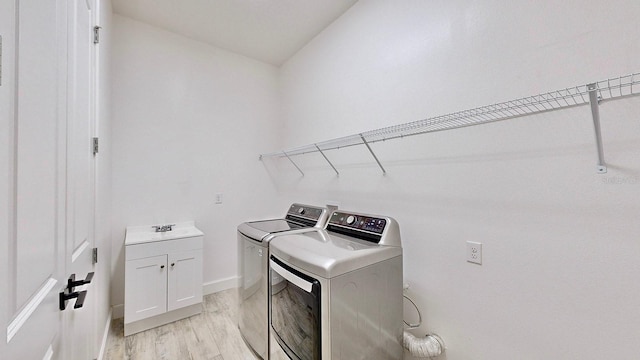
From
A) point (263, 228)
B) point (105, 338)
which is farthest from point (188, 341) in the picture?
point (263, 228)

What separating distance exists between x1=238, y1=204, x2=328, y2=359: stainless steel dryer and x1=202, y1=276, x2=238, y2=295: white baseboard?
2.93 ft

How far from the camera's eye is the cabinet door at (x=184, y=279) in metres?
2.18

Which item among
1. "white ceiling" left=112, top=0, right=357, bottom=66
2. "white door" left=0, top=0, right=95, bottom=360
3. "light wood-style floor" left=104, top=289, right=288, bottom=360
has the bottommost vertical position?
"light wood-style floor" left=104, top=289, right=288, bottom=360

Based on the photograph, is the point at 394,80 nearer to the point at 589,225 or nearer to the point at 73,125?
the point at 589,225

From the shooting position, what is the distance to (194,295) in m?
2.29

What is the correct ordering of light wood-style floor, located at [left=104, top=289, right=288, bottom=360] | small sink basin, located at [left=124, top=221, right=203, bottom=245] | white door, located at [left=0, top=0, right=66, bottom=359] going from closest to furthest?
white door, located at [left=0, top=0, right=66, bottom=359]
light wood-style floor, located at [left=104, top=289, right=288, bottom=360]
small sink basin, located at [left=124, top=221, right=203, bottom=245]

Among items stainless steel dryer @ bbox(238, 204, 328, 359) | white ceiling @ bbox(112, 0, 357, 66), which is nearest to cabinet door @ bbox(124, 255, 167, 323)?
stainless steel dryer @ bbox(238, 204, 328, 359)

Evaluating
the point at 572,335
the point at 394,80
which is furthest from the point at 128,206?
the point at 572,335

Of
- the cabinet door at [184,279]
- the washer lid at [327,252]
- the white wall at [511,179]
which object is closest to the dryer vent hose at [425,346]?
the white wall at [511,179]

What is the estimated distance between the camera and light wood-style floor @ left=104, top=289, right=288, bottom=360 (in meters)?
1.81

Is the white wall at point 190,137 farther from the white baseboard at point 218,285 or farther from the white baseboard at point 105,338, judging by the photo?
the white baseboard at point 105,338

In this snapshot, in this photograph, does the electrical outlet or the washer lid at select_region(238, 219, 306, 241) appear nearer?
the electrical outlet

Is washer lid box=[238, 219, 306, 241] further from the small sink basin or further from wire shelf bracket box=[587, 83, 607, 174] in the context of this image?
wire shelf bracket box=[587, 83, 607, 174]

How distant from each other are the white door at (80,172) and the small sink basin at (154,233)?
78 cm
